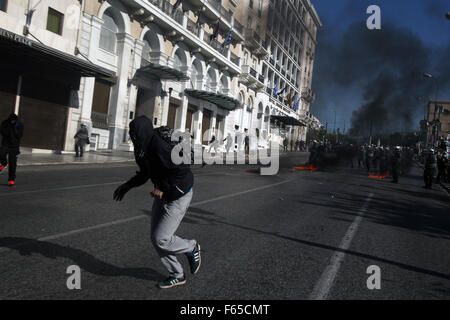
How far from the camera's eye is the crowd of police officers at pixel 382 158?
17688 millimetres

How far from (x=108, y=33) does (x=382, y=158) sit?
58.4 feet

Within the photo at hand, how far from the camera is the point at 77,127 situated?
1884cm

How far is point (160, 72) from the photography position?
77.8 ft

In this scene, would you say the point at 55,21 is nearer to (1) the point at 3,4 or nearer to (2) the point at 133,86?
(1) the point at 3,4

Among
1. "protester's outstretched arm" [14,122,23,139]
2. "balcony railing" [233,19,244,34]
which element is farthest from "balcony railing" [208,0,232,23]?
"protester's outstretched arm" [14,122,23,139]

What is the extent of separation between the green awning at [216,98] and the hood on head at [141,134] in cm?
2555

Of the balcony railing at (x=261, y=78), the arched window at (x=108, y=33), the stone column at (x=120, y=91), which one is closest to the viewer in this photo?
the arched window at (x=108, y=33)

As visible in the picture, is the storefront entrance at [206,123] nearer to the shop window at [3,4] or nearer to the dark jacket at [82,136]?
the dark jacket at [82,136]

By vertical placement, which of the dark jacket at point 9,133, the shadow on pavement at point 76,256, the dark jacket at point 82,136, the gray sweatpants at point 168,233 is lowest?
the shadow on pavement at point 76,256

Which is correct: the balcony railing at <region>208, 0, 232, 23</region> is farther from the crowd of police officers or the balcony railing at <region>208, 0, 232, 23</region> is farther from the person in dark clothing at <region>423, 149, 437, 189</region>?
the person in dark clothing at <region>423, 149, 437, 189</region>

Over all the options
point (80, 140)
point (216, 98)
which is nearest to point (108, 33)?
point (80, 140)

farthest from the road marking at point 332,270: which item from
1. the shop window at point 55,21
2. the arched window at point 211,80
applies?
the arched window at point 211,80
